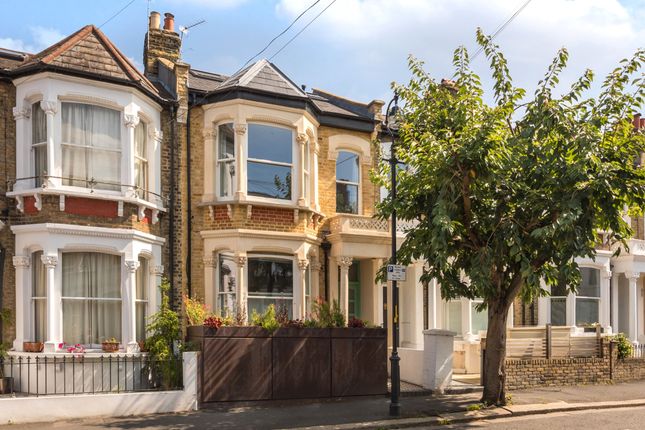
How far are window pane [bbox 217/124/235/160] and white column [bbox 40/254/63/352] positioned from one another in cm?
500

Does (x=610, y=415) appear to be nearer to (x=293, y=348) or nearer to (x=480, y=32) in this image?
(x=293, y=348)

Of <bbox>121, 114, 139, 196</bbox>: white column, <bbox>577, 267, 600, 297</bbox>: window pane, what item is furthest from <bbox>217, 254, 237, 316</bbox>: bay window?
<bbox>577, 267, 600, 297</bbox>: window pane

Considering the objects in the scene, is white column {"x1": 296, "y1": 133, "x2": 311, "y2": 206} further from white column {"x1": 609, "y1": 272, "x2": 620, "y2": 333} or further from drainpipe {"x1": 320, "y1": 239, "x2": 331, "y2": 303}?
white column {"x1": 609, "y1": 272, "x2": 620, "y2": 333}

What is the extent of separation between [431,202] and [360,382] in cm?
460

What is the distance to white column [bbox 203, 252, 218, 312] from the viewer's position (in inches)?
653

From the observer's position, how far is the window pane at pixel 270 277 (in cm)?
1698

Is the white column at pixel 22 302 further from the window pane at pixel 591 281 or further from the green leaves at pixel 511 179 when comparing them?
the window pane at pixel 591 281

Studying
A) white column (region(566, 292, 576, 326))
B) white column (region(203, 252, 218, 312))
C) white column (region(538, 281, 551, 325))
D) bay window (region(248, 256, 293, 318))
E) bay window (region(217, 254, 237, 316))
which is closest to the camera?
white column (region(203, 252, 218, 312))

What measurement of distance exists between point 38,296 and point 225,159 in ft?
18.2

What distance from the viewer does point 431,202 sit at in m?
13.2

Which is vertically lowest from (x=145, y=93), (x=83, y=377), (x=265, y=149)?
(x=83, y=377)

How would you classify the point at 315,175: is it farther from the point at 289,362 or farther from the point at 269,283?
the point at 289,362

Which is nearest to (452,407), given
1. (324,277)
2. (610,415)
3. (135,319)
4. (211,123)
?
(610,415)

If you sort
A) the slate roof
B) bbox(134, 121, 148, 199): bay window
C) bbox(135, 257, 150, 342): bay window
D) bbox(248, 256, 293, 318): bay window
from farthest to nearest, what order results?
1. bbox(248, 256, 293, 318): bay window
2. bbox(134, 121, 148, 199): bay window
3. bbox(135, 257, 150, 342): bay window
4. the slate roof
